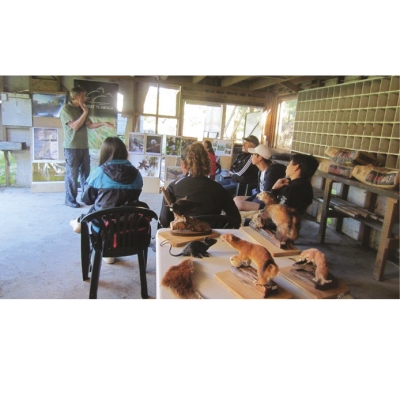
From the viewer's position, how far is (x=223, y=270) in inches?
44.1

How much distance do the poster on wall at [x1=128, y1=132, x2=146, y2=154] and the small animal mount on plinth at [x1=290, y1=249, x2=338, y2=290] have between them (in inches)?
127

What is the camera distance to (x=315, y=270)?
1.06m

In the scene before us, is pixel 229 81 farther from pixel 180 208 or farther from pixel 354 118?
pixel 180 208

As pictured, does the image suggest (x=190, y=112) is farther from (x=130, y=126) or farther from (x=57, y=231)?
(x=57, y=231)

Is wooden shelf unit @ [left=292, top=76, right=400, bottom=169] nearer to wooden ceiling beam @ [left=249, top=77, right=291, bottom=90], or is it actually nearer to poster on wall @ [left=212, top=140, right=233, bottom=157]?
wooden ceiling beam @ [left=249, top=77, right=291, bottom=90]

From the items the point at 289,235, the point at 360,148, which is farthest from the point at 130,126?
the point at 289,235

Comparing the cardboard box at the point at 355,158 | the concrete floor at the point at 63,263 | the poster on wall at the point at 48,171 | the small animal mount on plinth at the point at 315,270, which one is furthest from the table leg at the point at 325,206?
the poster on wall at the point at 48,171

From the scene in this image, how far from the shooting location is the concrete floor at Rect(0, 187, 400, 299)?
1965 mm

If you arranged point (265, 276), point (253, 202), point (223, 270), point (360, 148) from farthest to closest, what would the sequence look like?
point (360, 148) < point (253, 202) < point (223, 270) < point (265, 276)

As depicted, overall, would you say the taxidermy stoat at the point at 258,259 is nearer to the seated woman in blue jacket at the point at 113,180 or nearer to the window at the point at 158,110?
the seated woman in blue jacket at the point at 113,180

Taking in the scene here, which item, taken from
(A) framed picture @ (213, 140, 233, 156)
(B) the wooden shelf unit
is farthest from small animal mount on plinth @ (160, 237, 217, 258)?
(A) framed picture @ (213, 140, 233, 156)

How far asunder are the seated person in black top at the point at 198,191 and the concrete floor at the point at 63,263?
0.65m
